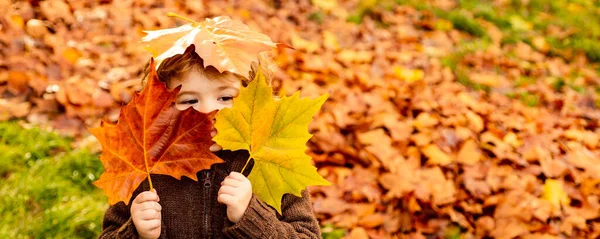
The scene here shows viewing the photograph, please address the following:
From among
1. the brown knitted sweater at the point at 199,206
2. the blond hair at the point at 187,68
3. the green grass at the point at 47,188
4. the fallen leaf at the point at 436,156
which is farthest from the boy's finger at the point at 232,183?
the fallen leaf at the point at 436,156

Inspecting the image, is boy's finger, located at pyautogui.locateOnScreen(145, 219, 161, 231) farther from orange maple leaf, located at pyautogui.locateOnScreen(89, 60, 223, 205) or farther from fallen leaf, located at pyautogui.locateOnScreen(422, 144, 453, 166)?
fallen leaf, located at pyautogui.locateOnScreen(422, 144, 453, 166)

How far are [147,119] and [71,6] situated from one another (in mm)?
2658

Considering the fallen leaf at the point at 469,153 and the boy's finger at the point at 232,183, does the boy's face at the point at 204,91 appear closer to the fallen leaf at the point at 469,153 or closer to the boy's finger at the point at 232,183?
the boy's finger at the point at 232,183

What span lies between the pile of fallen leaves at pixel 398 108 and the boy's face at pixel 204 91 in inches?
44.7

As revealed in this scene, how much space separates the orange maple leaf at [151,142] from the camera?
1.27 metres

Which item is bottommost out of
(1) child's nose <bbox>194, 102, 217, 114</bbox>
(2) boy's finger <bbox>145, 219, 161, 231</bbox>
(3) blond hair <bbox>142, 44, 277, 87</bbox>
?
(2) boy's finger <bbox>145, 219, 161, 231</bbox>

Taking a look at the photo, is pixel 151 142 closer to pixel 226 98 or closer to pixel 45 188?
pixel 226 98

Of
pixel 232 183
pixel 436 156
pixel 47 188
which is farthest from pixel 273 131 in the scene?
pixel 436 156

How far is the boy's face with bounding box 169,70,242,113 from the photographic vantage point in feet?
4.77

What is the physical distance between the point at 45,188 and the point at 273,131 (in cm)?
148

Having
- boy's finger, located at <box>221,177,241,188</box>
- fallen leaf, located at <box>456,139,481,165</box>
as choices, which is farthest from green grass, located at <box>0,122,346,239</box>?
boy's finger, located at <box>221,177,241,188</box>

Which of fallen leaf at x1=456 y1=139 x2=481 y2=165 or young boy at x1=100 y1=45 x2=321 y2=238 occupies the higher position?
young boy at x1=100 y1=45 x2=321 y2=238

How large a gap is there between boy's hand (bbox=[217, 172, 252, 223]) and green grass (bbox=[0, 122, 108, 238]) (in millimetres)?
1084

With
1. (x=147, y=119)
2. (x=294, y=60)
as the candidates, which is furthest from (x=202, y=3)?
(x=147, y=119)
